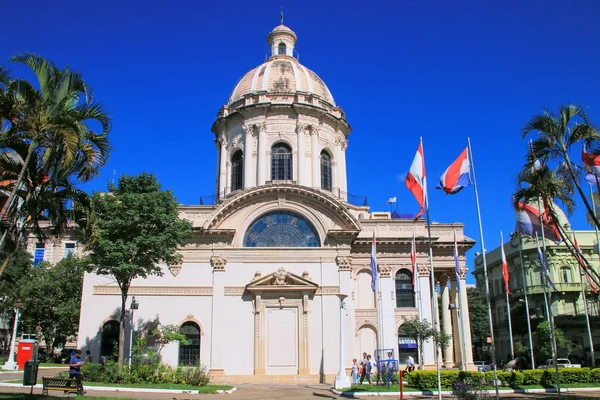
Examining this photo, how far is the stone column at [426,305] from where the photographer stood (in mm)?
35938

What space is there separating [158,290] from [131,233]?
7250mm

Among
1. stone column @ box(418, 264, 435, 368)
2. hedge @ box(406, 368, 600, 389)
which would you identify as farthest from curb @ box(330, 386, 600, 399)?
stone column @ box(418, 264, 435, 368)

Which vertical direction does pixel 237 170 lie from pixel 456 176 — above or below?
above

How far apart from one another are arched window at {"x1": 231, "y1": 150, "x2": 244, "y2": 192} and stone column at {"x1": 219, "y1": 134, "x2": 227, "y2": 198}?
2.16 feet

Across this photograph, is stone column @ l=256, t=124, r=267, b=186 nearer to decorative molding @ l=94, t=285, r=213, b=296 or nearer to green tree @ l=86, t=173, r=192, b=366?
decorative molding @ l=94, t=285, r=213, b=296

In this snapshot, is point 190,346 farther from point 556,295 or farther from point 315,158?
point 556,295

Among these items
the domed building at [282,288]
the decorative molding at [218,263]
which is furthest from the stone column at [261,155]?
the decorative molding at [218,263]

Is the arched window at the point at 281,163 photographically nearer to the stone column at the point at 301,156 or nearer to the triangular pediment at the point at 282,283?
the stone column at the point at 301,156

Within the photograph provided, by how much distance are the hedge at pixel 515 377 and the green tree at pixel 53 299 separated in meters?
30.4

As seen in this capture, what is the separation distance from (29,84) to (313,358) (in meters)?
24.1

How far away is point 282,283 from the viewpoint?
34.8 metres

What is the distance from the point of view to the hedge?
25.6 meters

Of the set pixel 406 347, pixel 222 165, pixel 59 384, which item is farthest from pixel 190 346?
pixel 222 165

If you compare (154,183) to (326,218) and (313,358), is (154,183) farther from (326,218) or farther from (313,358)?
(313,358)
